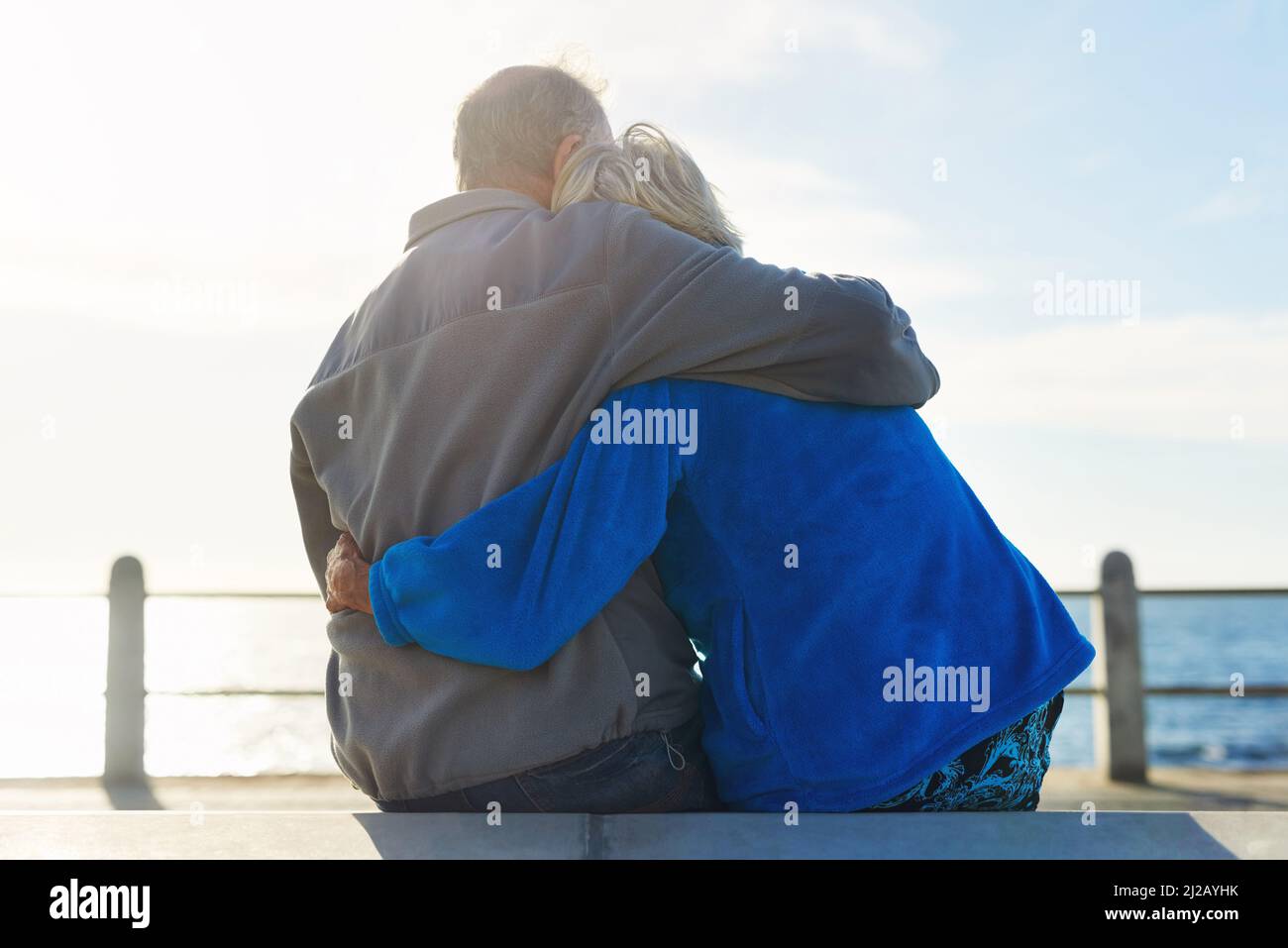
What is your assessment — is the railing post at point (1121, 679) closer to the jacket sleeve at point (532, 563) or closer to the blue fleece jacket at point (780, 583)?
the blue fleece jacket at point (780, 583)

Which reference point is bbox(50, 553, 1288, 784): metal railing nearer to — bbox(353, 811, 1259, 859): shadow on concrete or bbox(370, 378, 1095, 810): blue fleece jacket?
bbox(370, 378, 1095, 810): blue fleece jacket

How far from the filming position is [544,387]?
1.95 m

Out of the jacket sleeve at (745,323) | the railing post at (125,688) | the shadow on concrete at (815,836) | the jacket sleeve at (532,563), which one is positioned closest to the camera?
the shadow on concrete at (815,836)

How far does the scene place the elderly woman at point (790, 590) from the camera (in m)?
1.85

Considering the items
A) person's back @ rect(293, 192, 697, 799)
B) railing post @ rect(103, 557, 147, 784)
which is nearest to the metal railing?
railing post @ rect(103, 557, 147, 784)

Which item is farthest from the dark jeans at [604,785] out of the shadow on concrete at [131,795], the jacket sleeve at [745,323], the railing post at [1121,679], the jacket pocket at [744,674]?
the railing post at [1121,679]

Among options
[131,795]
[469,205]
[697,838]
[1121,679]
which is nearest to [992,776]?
[697,838]

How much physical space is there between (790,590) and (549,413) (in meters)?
0.47

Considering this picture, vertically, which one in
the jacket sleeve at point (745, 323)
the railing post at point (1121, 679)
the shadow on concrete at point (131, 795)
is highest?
the jacket sleeve at point (745, 323)

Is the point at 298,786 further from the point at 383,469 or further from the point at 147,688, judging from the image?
the point at 383,469

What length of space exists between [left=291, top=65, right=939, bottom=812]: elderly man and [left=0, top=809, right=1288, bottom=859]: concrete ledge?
12 cm

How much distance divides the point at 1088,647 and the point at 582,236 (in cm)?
104

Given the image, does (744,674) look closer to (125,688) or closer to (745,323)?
(745,323)

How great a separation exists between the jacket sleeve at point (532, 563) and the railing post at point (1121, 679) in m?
4.97
